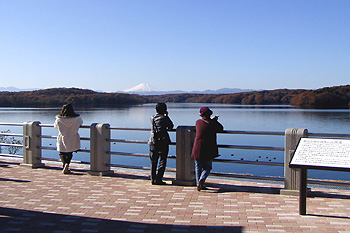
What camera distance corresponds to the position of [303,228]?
5715 mm

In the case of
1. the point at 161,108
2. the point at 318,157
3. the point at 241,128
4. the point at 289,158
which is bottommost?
the point at 241,128

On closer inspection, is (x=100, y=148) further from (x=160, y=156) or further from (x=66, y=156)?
(x=160, y=156)

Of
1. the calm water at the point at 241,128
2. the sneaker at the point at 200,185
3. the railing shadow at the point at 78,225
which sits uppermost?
the sneaker at the point at 200,185

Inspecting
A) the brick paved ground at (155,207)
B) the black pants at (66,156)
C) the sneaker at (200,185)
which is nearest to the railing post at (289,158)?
the brick paved ground at (155,207)

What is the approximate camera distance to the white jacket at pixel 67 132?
10.3 m

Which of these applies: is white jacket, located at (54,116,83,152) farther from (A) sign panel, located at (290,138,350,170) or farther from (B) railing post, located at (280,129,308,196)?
(A) sign panel, located at (290,138,350,170)

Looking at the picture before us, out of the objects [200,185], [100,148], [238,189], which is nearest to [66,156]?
[100,148]

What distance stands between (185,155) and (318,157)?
3239 mm

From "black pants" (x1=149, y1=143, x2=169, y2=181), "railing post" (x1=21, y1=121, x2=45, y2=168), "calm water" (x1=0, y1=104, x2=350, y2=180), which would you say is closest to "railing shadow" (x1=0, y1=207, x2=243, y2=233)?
"black pants" (x1=149, y1=143, x2=169, y2=181)

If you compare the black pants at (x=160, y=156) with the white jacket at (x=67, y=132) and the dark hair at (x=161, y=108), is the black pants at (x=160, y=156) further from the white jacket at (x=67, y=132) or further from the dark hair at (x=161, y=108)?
the white jacket at (x=67, y=132)

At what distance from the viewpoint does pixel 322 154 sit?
20.6ft

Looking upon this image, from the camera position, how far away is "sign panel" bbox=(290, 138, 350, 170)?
595 cm

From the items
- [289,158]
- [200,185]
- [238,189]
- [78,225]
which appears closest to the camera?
[78,225]

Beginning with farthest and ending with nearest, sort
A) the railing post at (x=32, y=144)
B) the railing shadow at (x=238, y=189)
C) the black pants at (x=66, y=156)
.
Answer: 1. the railing post at (x=32, y=144)
2. the black pants at (x=66, y=156)
3. the railing shadow at (x=238, y=189)
